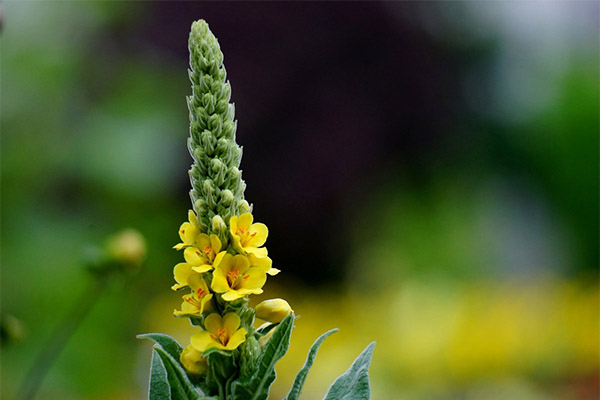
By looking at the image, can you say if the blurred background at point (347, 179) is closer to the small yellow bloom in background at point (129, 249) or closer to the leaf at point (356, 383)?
the small yellow bloom in background at point (129, 249)

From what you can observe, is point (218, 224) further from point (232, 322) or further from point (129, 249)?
point (129, 249)

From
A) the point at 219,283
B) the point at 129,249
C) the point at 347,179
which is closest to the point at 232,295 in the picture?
the point at 219,283

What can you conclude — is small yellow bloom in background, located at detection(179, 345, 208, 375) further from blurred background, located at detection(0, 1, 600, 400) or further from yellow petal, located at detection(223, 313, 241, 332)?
blurred background, located at detection(0, 1, 600, 400)

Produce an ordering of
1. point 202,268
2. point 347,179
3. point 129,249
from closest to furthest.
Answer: point 202,268
point 129,249
point 347,179

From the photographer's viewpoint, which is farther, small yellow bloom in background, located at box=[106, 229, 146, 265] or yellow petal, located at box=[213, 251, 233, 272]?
small yellow bloom in background, located at box=[106, 229, 146, 265]

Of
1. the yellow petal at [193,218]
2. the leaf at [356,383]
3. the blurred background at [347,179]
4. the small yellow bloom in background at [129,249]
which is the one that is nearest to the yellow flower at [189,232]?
the yellow petal at [193,218]

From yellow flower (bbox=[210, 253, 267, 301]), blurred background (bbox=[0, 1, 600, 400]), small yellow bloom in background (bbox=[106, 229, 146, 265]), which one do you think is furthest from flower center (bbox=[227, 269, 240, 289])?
blurred background (bbox=[0, 1, 600, 400])
